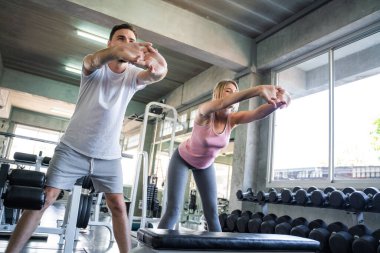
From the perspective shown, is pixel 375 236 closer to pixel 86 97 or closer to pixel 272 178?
pixel 272 178

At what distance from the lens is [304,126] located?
12.4ft

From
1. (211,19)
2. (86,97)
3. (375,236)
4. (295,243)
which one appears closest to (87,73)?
(86,97)

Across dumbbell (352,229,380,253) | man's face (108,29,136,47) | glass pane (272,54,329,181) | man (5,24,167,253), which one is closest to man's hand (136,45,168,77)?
man (5,24,167,253)

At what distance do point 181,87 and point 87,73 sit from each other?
5.44 metres

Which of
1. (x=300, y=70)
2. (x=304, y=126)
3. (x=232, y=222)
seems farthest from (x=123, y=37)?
(x=300, y=70)

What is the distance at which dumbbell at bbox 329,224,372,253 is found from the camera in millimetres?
2170

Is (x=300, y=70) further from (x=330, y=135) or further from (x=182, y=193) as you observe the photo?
(x=182, y=193)

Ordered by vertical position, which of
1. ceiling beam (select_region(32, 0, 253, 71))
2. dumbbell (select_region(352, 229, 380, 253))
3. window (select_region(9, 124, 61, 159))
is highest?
ceiling beam (select_region(32, 0, 253, 71))

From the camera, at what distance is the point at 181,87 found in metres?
6.83

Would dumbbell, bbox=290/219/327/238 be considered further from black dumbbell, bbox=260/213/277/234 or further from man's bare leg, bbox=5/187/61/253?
man's bare leg, bbox=5/187/61/253

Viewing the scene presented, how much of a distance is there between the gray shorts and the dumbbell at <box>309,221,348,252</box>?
1.67m

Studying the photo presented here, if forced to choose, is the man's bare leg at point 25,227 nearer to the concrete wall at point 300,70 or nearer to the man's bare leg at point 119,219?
the man's bare leg at point 119,219

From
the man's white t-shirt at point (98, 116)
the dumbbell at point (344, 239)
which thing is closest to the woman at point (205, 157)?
the man's white t-shirt at point (98, 116)

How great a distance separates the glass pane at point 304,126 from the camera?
3.44m
